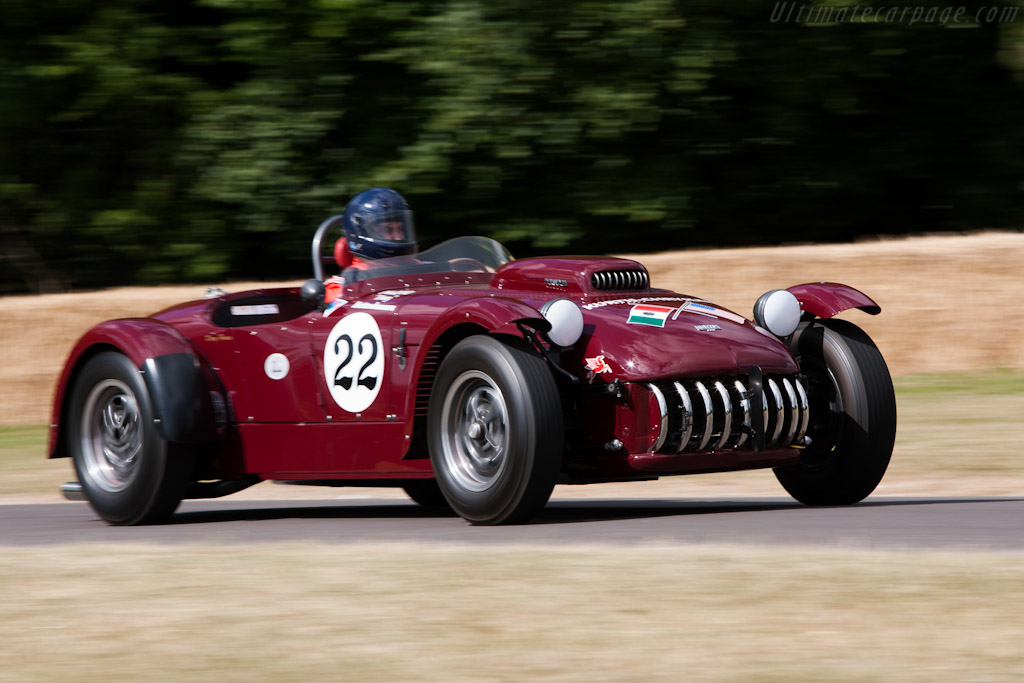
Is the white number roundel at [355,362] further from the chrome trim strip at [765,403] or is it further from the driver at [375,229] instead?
the chrome trim strip at [765,403]

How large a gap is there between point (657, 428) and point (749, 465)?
1.73 feet

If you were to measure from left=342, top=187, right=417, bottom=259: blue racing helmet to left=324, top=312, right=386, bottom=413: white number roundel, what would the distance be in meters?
0.78

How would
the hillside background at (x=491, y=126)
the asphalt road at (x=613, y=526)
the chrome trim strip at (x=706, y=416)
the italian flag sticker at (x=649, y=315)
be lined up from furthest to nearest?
Answer: the hillside background at (x=491, y=126) < the italian flag sticker at (x=649, y=315) < the chrome trim strip at (x=706, y=416) < the asphalt road at (x=613, y=526)

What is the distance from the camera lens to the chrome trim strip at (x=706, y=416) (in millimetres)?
6734

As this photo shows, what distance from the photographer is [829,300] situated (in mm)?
7676

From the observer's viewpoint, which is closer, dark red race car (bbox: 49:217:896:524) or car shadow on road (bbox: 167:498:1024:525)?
dark red race car (bbox: 49:217:896:524)

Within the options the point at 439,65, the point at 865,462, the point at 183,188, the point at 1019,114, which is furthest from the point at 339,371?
the point at 1019,114

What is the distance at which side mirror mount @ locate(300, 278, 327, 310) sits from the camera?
8.09 metres

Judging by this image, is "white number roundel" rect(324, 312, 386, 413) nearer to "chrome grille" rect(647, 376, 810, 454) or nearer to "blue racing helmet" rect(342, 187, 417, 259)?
"blue racing helmet" rect(342, 187, 417, 259)

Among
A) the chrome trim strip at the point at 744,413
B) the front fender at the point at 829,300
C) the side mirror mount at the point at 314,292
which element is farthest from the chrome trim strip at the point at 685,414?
the side mirror mount at the point at 314,292

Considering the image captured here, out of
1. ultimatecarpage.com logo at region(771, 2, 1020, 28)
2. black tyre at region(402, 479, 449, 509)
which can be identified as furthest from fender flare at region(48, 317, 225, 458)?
ultimatecarpage.com logo at region(771, 2, 1020, 28)

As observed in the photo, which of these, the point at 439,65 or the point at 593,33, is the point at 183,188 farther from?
the point at 593,33

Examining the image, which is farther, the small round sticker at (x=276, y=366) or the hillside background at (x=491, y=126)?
the hillside background at (x=491, y=126)

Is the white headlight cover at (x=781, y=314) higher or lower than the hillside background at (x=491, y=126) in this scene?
lower
